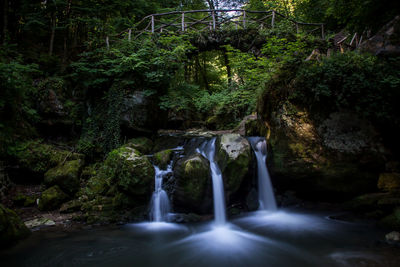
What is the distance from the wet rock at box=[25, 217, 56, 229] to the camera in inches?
196

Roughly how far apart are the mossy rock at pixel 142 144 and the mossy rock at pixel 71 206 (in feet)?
8.45

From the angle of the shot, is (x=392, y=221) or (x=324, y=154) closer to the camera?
(x=392, y=221)

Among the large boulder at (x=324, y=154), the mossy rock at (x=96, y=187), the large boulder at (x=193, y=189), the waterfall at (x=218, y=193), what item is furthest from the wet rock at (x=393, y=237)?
the mossy rock at (x=96, y=187)

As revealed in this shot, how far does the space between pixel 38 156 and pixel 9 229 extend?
3.38m

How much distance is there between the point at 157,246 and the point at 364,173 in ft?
17.7

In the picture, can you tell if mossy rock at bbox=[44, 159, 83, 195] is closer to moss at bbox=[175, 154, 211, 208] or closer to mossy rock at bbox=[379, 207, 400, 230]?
moss at bbox=[175, 154, 211, 208]

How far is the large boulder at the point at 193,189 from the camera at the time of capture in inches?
221

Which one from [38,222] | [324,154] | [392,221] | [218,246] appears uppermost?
[324,154]

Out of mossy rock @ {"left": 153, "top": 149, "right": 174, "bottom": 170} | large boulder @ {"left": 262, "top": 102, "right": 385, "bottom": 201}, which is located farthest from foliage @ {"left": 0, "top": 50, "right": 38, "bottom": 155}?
large boulder @ {"left": 262, "top": 102, "right": 385, "bottom": 201}

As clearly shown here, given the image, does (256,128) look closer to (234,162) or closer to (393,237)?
(234,162)

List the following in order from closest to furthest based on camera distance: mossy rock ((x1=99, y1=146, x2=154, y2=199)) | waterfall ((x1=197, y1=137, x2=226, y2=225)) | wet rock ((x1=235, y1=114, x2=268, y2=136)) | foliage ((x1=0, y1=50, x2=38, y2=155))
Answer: waterfall ((x1=197, y1=137, x2=226, y2=225)) < foliage ((x1=0, y1=50, x2=38, y2=155)) < mossy rock ((x1=99, y1=146, x2=154, y2=199)) < wet rock ((x1=235, y1=114, x2=268, y2=136))

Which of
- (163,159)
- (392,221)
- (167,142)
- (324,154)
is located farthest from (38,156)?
(392,221)

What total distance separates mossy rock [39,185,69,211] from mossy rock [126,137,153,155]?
2592 mm

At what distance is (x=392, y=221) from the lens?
418cm
